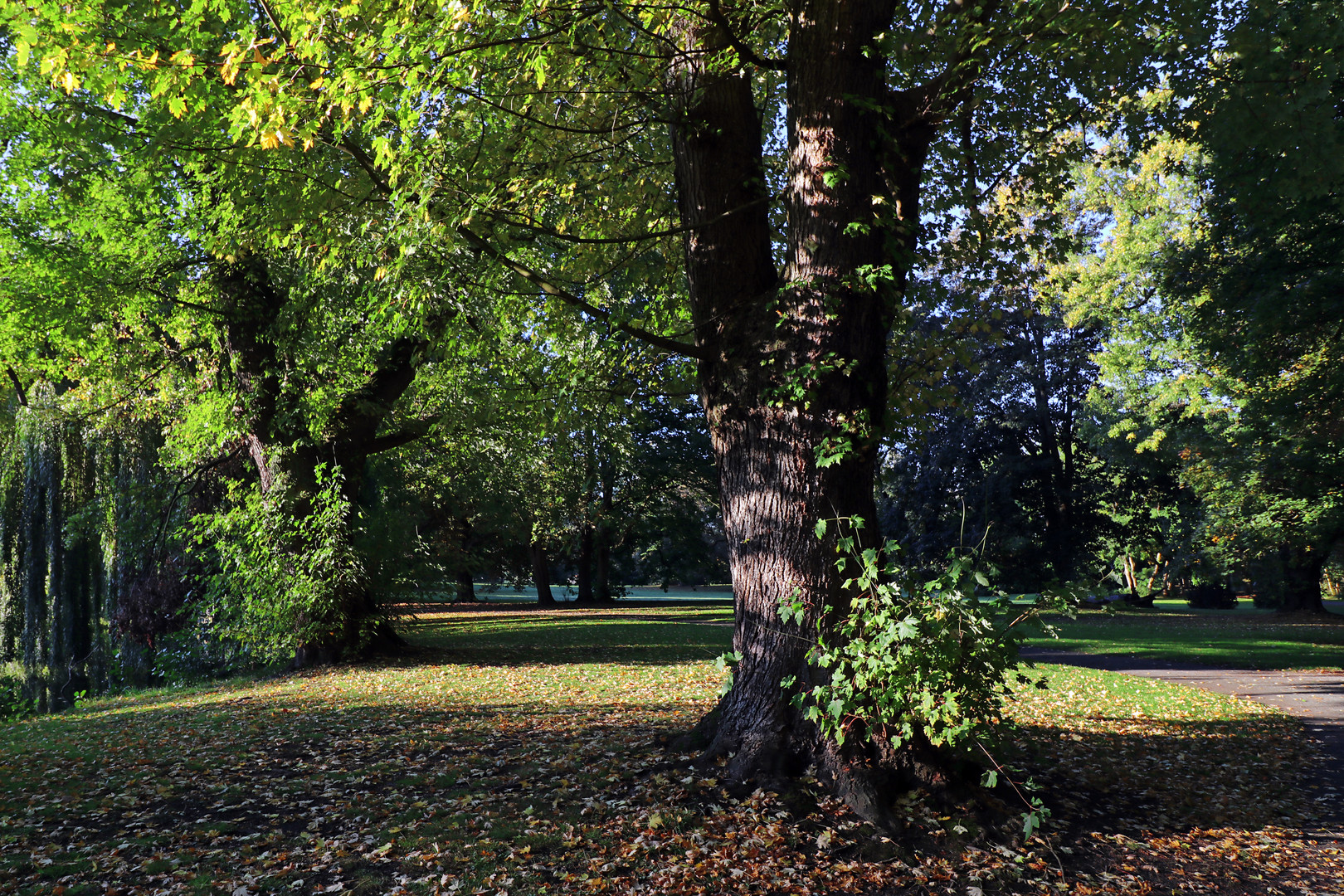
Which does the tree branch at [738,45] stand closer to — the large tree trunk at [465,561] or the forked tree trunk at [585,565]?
the large tree trunk at [465,561]

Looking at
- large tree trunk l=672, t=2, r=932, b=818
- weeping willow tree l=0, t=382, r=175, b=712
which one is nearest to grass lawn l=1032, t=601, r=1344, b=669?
large tree trunk l=672, t=2, r=932, b=818

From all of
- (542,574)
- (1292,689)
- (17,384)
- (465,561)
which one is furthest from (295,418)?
(542,574)

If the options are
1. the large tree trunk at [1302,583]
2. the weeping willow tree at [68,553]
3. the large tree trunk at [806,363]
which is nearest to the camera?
the large tree trunk at [806,363]

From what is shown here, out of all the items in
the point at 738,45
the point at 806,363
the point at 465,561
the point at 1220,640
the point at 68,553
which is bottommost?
the point at 1220,640

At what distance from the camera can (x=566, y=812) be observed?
17.1ft

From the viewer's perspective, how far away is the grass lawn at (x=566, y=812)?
4441mm

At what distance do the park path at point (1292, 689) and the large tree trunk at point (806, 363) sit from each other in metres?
4.00

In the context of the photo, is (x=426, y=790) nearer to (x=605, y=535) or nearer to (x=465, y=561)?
(x=465, y=561)

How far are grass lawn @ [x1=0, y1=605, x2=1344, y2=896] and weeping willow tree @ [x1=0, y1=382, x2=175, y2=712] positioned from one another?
644cm

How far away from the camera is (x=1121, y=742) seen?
7703 mm

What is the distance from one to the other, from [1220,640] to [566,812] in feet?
63.3

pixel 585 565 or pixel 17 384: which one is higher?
pixel 17 384

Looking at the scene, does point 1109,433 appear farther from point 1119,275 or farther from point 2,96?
point 2,96

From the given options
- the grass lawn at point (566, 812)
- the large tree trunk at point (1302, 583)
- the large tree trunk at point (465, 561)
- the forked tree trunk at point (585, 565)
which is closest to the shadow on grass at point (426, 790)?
the grass lawn at point (566, 812)
